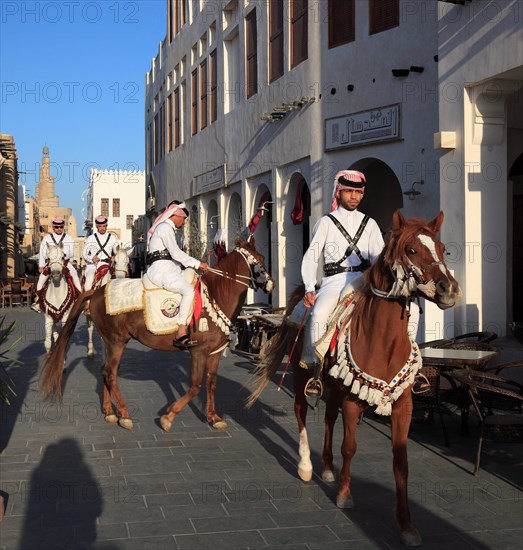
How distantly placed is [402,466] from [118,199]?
65.7 meters

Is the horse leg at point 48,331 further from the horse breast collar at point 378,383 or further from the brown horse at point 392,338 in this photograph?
the horse breast collar at point 378,383

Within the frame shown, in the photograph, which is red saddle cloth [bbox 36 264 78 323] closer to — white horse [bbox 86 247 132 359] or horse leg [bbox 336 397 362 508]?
white horse [bbox 86 247 132 359]

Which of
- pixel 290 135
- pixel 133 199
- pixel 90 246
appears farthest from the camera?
pixel 133 199

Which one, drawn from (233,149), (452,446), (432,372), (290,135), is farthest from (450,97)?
(233,149)

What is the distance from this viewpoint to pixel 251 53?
67.8 feet

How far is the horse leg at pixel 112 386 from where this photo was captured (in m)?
8.30

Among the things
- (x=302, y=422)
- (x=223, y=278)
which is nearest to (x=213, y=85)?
(x=223, y=278)

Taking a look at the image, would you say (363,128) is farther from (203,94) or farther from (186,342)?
(203,94)

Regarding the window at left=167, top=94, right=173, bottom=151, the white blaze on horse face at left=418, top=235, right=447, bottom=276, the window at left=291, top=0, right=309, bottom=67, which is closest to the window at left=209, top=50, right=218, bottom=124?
the window at left=291, top=0, right=309, bottom=67

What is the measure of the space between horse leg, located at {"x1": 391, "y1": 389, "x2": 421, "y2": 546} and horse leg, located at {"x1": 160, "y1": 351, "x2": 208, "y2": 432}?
3.29 metres

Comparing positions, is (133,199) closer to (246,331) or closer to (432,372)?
(246,331)

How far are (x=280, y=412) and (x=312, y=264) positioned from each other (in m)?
3.37

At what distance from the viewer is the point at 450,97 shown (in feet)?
34.1

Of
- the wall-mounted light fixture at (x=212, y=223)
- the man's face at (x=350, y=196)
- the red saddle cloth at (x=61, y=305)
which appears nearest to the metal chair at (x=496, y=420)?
the man's face at (x=350, y=196)
